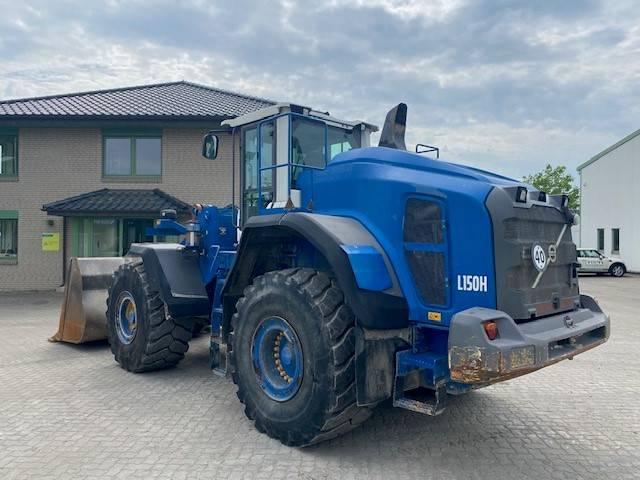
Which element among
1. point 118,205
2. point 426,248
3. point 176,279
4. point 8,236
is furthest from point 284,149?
point 8,236

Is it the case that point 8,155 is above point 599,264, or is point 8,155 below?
above

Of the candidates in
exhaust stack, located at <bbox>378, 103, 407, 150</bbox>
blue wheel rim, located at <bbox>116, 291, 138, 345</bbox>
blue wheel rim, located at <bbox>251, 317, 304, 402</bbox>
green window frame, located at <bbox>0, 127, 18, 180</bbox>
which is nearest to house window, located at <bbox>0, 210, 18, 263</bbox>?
green window frame, located at <bbox>0, 127, 18, 180</bbox>

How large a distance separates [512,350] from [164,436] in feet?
9.95

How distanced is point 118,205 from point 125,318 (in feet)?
32.1

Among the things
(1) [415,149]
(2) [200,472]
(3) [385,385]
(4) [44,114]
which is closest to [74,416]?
(2) [200,472]

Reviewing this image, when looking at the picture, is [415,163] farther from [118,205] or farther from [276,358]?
[118,205]

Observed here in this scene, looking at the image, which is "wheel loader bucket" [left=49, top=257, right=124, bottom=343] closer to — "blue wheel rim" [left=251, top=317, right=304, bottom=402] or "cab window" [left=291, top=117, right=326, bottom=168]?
"blue wheel rim" [left=251, top=317, right=304, bottom=402]

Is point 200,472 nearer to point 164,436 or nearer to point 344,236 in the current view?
point 164,436

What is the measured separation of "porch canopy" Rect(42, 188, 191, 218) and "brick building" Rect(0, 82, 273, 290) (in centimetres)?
8

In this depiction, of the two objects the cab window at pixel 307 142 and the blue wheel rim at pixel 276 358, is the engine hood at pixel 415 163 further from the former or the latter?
the blue wheel rim at pixel 276 358

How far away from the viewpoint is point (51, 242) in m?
17.1

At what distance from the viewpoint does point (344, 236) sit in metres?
4.21

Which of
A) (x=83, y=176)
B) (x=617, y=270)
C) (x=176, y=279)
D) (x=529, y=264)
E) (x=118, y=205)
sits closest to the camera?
(x=529, y=264)

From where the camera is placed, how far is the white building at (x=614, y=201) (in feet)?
97.0
